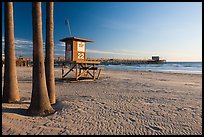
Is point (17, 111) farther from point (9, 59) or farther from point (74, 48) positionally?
point (74, 48)

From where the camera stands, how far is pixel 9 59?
5.93 m

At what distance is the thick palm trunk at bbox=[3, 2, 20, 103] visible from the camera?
231 inches

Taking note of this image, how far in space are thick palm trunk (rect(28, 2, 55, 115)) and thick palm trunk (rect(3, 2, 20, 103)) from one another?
1750 millimetres

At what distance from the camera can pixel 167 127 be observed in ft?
13.2

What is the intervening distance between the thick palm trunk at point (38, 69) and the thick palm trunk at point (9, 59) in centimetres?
175

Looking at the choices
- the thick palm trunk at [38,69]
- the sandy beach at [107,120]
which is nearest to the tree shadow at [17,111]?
the sandy beach at [107,120]

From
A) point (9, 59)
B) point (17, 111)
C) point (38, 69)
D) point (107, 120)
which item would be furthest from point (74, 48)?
point (107, 120)

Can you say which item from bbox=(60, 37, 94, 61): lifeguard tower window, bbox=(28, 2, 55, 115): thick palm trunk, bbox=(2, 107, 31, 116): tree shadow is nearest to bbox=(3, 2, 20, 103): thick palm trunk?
bbox=(2, 107, 31, 116): tree shadow

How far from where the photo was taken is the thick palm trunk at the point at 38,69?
4719 millimetres

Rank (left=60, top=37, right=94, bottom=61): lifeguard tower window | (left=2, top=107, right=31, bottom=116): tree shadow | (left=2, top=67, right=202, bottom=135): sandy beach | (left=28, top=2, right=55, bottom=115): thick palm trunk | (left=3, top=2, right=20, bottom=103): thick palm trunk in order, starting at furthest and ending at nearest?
(left=60, top=37, right=94, bottom=61): lifeguard tower window → (left=3, top=2, right=20, bottom=103): thick palm trunk → (left=2, top=107, right=31, bottom=116): tree shadow → (left=28, top=2, right=55, bottom=115): thick palm trunk → (left=2, top=67, right=202, bottom=135): sandy beach

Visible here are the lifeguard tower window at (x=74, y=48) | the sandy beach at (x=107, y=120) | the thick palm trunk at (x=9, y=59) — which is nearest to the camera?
the sandy beach at (x=107, y=120)

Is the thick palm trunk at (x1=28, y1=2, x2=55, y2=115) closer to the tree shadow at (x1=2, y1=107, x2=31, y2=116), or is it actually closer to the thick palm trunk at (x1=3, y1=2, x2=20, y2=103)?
the tree shadow at (x1=2, y1=107, x2=31, y2=116)

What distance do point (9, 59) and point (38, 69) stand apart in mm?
1946

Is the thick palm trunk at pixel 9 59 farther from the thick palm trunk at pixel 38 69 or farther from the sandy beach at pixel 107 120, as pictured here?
the thick palm trunk at pixel 38 69
